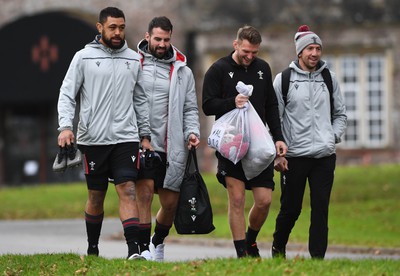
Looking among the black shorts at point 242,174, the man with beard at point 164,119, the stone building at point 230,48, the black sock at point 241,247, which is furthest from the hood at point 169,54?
the stone building at point 230,48

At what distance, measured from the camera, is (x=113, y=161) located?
12.1 m

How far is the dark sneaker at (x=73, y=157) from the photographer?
11914 millimetres

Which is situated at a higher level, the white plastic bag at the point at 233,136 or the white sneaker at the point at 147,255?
the white plastic bag at the point at 233,136

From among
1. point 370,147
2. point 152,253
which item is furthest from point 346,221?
point 370,147

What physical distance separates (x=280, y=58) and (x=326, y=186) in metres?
24.2

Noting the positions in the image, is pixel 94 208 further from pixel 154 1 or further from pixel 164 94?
pixel 154 1

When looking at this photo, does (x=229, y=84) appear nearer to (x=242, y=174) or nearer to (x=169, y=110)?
(x=169, y=110)

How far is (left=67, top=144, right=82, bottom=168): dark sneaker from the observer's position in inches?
469

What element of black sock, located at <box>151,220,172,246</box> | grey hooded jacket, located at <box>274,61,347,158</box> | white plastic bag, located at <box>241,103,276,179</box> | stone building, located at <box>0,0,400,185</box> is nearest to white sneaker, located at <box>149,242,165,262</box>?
black sock, located at <box>151,220,172,246</box>

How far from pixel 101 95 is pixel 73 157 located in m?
0.62

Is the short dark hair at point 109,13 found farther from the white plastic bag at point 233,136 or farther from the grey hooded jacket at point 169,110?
the white plastic bag at point 233,136

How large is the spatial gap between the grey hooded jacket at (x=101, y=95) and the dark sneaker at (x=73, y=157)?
0.18m

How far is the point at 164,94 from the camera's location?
493 inches

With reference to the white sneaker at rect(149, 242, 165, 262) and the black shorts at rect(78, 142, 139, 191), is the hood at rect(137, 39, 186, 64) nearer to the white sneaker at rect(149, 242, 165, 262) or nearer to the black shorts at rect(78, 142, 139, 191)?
the black shorts at rect(78, 142, 139, 191)
